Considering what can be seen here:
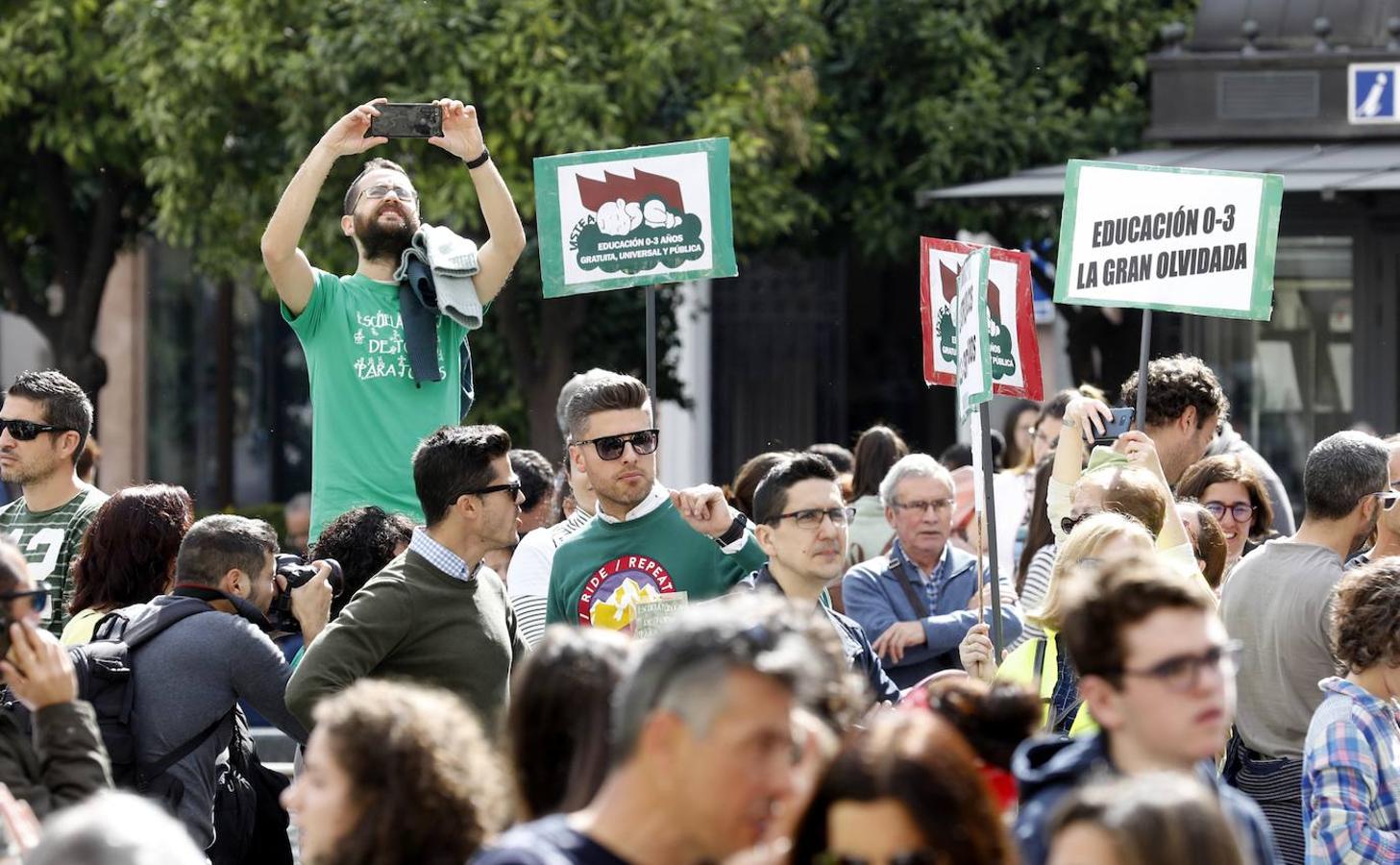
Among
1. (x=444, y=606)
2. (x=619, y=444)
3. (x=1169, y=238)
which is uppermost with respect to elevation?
(x=1169, y=238)

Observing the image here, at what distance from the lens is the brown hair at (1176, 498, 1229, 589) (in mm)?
6613

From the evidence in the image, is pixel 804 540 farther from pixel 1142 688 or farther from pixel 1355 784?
pixel 1142 688

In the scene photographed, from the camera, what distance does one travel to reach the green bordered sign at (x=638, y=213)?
7973mm

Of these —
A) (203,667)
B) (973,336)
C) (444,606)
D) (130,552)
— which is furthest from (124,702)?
(973,336)

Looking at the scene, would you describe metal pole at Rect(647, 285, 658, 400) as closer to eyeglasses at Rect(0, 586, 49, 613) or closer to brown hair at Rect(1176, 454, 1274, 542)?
brown hair at Rect(1176, 454, 1274, 542)

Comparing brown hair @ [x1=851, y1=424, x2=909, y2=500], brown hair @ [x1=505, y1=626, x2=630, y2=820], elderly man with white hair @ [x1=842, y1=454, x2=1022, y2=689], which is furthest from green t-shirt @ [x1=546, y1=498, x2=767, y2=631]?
brown hair @ [x1=851, y1=424, x2=909, y2=500]

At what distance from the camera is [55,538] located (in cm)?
708

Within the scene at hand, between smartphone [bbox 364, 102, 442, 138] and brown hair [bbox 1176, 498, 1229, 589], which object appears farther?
smartphone [bbox 364, 102, 442, 138]

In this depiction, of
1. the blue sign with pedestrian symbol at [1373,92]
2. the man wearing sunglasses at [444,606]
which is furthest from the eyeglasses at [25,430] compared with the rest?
the blue sign with pedestrian symbol at [1373,92]

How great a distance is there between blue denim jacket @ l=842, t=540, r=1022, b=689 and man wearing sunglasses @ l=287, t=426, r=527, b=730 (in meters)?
2.08

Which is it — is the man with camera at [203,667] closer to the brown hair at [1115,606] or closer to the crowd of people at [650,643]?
the crowd of people at [650,643]

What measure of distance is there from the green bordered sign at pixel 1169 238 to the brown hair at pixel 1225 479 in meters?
0.51

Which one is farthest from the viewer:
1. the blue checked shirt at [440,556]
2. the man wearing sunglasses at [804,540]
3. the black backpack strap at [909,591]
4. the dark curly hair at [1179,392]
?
the black backpack strap at [909,591]

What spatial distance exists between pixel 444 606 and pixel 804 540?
3.33ft
